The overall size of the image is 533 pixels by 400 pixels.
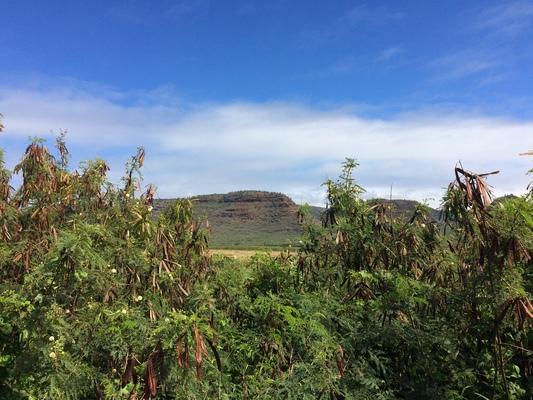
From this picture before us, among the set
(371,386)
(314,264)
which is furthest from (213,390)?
(314,264)

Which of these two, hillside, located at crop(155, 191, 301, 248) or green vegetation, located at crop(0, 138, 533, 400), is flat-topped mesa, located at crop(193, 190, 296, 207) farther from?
green vegetation, located at crop(0, 138, 533, 400)

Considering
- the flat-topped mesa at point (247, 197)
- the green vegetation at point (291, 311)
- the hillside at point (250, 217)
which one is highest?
the flat-topped mesa at point (247, 197)

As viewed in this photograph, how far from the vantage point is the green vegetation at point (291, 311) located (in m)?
3.69

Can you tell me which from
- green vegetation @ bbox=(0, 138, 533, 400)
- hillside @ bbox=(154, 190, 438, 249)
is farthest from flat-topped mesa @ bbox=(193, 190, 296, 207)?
green vegetation @ bbox=(0, 138, 533, 400)

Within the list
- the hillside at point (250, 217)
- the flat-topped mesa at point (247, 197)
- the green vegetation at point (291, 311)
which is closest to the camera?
the green vegetation at point (291, 311)

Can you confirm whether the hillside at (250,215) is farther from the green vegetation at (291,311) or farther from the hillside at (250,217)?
the green vegetation at (291,311)

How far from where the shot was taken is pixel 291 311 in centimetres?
452

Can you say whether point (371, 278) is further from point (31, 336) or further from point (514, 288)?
point (31, 336)

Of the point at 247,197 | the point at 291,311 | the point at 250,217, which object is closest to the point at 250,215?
the point at 250,217

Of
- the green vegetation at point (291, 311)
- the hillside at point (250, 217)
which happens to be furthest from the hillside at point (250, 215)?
the green vegetation at point (291, 311)

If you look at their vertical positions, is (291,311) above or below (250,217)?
below

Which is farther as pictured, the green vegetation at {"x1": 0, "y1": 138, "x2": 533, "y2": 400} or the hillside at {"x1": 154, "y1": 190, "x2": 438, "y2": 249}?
the hillside at {"x1": 154, "y1": 190, "x2": 438, "y2": 249}

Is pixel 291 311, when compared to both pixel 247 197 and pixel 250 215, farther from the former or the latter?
pixel 247 197

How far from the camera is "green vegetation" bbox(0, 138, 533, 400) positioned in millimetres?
3693
